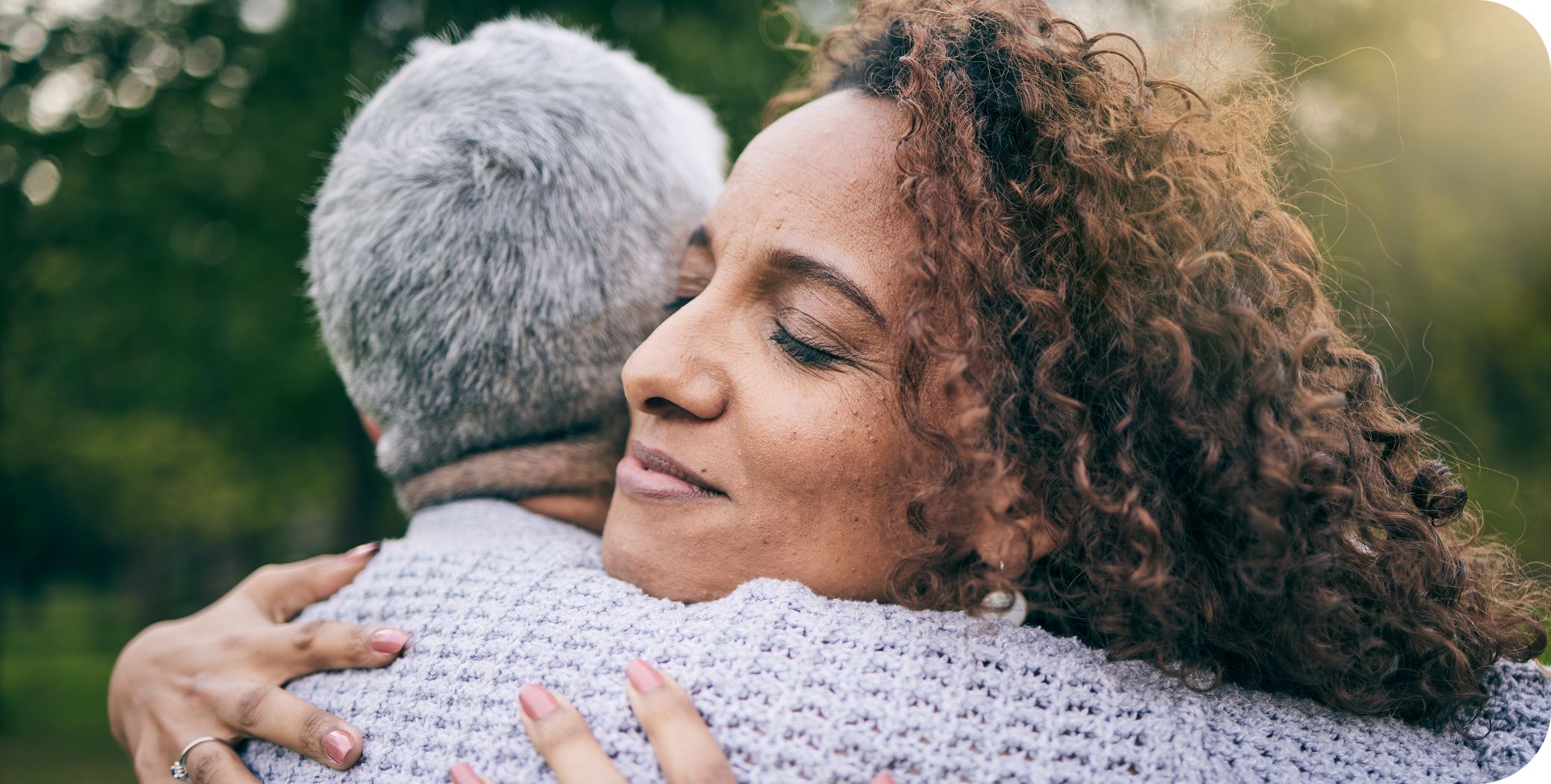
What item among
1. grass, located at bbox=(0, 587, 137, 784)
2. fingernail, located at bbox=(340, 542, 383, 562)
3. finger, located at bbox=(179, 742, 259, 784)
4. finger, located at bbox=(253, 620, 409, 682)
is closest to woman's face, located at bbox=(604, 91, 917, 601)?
finger, located at bbox=(253, 620, 409, 682)

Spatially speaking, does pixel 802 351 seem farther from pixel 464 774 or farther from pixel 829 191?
pixel 464 774

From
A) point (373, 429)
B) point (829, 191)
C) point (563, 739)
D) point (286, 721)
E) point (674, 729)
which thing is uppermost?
point (829, 191)

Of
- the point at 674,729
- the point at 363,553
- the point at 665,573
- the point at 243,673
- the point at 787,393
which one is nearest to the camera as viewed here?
the point at 674,729

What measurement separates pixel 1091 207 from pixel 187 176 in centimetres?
811

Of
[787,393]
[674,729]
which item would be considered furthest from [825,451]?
[674,729]

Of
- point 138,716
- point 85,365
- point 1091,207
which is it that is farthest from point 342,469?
point 1091,207

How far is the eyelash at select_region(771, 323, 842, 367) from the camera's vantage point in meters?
1.79

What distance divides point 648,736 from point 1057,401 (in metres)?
0.92

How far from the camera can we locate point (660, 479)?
1.93m

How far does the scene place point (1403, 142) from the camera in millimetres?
2330

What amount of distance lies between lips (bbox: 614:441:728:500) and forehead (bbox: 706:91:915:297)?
1.54 feet

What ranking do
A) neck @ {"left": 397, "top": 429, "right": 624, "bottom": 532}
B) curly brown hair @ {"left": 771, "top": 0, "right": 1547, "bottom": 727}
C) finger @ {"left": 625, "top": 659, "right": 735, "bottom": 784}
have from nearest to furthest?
finger @ {"left": 625, "top": 659, "right": 735, "bottom": 784} → curly brown hair @ {"left": 771, "top": 0, "right": 1547, "bottom": 727} → neck @ {"left": 397, "top": 429, "right": 624, "bottom": 532}

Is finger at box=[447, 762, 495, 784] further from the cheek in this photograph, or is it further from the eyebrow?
the eyebrow

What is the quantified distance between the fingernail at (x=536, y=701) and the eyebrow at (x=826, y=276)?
89 centimetres
